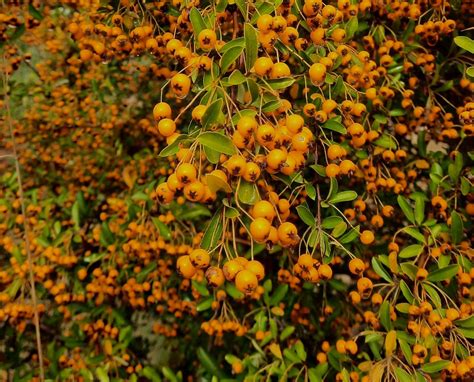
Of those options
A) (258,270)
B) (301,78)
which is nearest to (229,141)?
(258,270)

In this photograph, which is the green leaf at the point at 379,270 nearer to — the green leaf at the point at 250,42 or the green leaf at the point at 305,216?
the green leaf at the point at 305,216

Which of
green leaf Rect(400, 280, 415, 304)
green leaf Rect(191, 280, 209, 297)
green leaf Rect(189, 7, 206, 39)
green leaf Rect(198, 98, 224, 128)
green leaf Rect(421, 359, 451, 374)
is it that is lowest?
green leaf Rect(191, 280, 209, 297)

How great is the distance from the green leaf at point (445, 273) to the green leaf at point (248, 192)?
883 mm

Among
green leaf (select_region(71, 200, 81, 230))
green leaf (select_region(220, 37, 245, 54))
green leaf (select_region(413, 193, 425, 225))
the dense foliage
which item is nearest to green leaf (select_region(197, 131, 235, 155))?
the dense foliage

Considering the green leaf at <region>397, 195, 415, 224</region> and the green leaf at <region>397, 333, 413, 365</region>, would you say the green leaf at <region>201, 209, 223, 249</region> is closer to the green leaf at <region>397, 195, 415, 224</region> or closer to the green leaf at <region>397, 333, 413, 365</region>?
the green leaf at <region>397, 333, 413, 365</region>

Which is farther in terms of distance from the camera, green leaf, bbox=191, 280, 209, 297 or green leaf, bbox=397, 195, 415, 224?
green leaf, bbox=191, 280, 209, 297

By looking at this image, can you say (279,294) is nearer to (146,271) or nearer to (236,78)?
(146,271)

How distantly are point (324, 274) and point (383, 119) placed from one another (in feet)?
3.07

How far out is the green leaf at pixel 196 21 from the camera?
3.62ft

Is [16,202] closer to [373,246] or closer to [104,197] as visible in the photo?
[104,197]

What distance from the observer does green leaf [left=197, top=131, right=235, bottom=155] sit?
929 millimetres

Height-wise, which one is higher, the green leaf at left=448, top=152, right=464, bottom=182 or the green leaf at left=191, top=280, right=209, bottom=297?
the green leaf at left=448, top=152, right=464, bottom=182

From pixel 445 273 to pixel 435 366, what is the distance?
1.07 feet

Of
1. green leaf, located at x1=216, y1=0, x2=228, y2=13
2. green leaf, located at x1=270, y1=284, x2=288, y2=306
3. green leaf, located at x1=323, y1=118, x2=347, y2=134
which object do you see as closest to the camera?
green leaf, located at x1=216, y1=0, x2=228, y2=13
